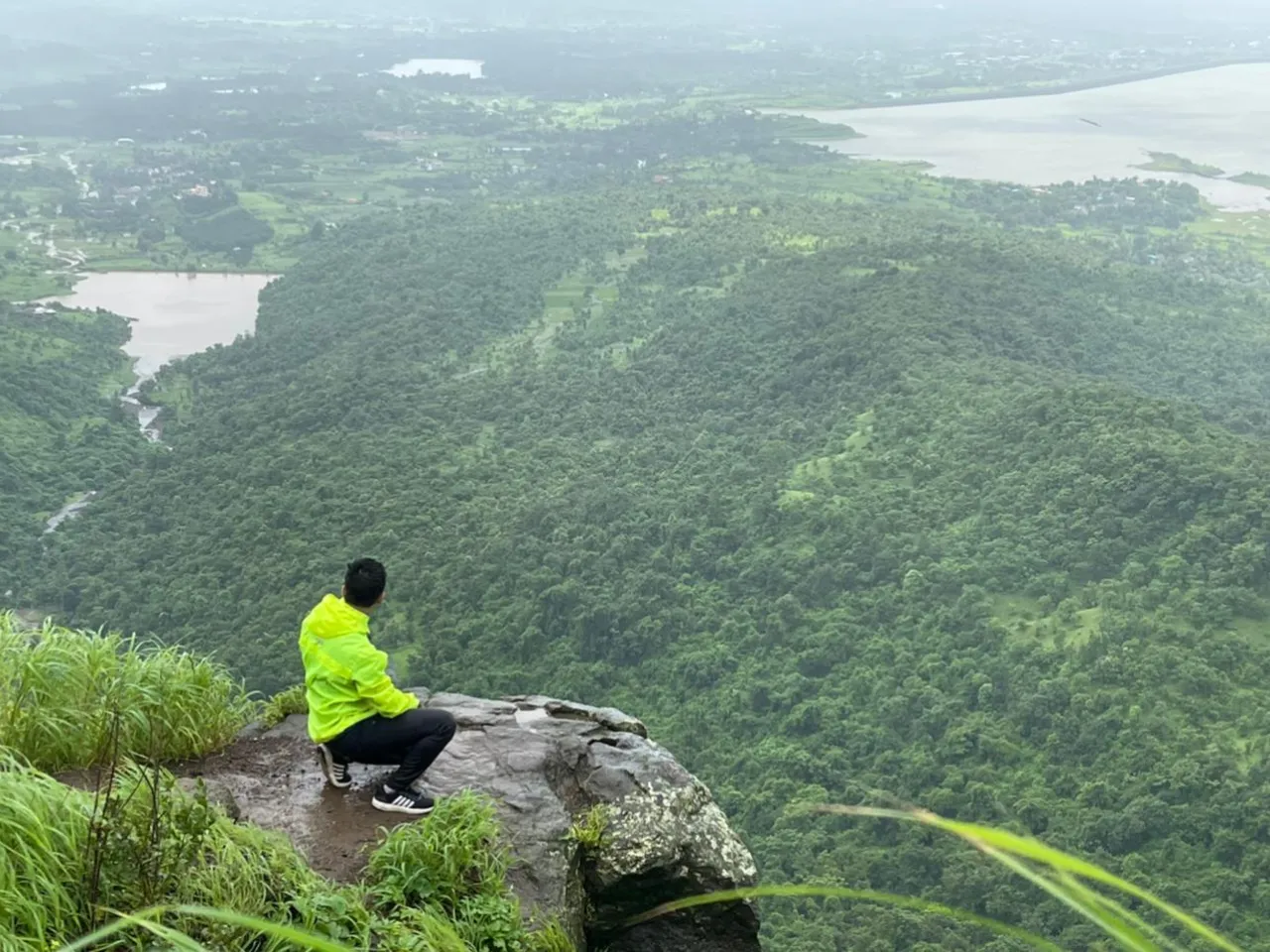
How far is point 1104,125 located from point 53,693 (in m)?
99.8

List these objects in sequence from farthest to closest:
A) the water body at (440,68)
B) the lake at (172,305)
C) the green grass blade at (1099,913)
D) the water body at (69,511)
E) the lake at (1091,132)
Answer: the water body at (440,68) < the lake at (1091,132) < the lake at (172,305) < the water body at (69,511) < the green grass blade at (1099,913)

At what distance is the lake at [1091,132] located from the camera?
78.9m

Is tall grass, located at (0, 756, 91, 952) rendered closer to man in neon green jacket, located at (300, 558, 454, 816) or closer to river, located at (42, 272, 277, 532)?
man in neon green jacket, located at (300, 558, 454, 816)

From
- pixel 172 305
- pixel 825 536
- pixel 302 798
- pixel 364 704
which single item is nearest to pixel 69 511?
pixel 825 536

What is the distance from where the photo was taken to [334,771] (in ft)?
18.6

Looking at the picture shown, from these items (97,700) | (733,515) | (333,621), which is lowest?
(733,515)

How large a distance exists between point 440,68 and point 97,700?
145 m

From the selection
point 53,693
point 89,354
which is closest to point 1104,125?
point 89,354

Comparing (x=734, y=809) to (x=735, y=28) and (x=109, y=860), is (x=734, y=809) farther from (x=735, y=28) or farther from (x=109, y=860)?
(x=735, y=28)

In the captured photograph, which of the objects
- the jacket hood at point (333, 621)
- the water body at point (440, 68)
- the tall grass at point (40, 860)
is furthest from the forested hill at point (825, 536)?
the water body at point (440, 68)

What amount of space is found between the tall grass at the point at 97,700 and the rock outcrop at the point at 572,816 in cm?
23

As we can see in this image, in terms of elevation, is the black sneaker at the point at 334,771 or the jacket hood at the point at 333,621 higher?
the jacket hood at the point at 333,621

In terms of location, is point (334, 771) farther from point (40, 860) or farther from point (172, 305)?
point (172, 305)

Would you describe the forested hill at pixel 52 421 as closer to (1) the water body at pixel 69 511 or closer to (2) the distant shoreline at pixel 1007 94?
(1) the water body at pixel 69 511
